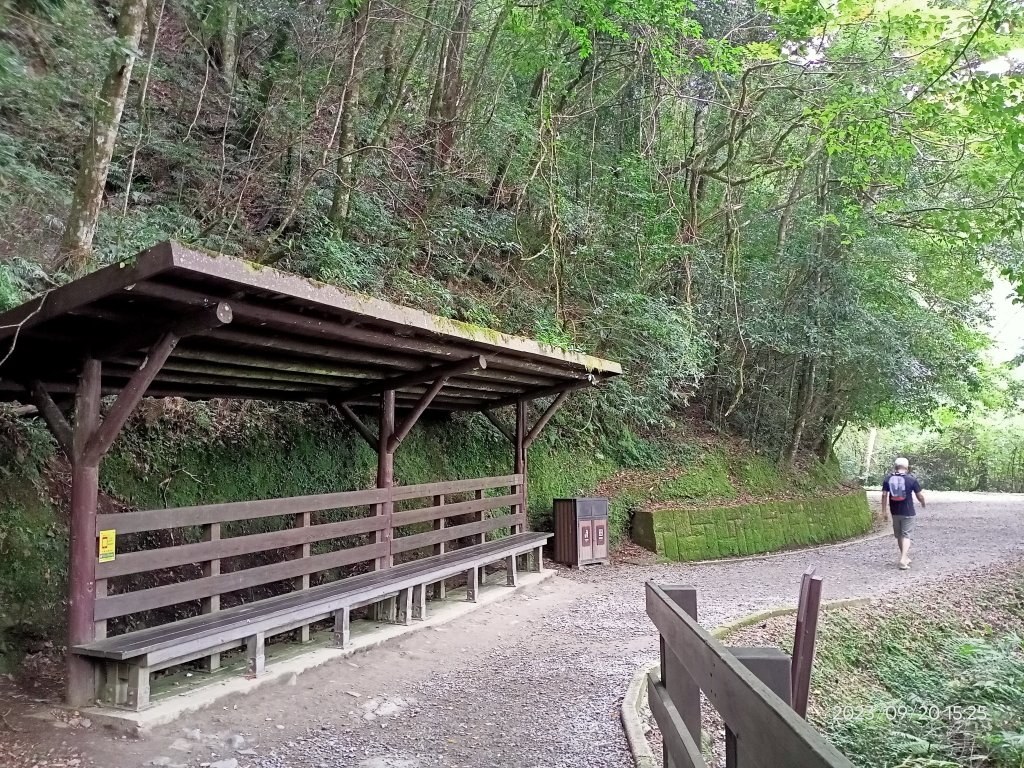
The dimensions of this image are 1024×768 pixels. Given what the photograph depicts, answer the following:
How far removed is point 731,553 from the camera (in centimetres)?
1233

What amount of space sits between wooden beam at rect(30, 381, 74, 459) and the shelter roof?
0.40 ft

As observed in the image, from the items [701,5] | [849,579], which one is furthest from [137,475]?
[701,5]

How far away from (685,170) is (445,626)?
10071mm

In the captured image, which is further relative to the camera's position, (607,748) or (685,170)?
(685,170)

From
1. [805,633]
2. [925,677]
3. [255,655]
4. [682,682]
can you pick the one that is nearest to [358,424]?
[255,655]

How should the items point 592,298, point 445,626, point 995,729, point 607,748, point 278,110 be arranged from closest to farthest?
point 607,748
point 995,729
point 445,626
point 278,110
point 592,298

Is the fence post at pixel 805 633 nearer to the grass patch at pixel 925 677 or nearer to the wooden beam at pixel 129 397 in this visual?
the grass patch at pixel 925 677

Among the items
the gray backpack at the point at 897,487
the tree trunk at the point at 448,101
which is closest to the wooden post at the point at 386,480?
the tree trunk at the point at 448,101

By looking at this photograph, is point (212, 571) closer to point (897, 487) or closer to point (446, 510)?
point (446, 510)

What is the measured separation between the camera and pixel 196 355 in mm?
4883

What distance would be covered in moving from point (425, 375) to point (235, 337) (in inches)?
88.6

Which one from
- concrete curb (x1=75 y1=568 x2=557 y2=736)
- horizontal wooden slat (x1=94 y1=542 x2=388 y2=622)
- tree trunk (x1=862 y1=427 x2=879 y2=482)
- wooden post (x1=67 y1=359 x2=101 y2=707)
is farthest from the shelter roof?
tree trunk (x1=862 y1=427 x2=879 y2=482)

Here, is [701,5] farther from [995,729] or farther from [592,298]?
[995,729]

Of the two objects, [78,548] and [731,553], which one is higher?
[78,548]
